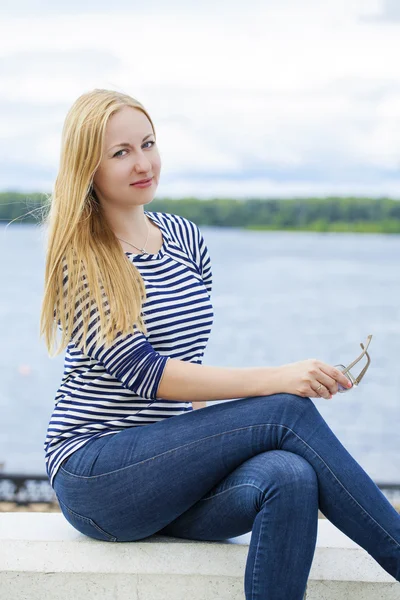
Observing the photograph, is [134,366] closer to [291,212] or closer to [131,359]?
[131,359]

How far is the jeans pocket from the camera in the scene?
1.92 meters

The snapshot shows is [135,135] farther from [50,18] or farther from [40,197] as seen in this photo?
[50,18]

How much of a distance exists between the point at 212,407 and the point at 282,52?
42.3 metres

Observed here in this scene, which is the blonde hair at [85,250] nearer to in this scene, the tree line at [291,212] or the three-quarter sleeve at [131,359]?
the three-quarter sleeve at [131,359]

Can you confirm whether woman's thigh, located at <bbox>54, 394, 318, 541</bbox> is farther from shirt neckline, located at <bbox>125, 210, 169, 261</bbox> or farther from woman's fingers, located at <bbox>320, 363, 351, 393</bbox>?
shirt neckline, located at <bbox>125, 210, 169, 261</bbox>

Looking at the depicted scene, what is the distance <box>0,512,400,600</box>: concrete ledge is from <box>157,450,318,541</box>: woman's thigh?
0.06 m

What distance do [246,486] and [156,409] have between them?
0.32 m

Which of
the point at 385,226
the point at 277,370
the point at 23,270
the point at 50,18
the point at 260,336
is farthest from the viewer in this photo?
the point at 23,270

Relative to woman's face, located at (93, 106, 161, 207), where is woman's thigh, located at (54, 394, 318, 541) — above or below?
below

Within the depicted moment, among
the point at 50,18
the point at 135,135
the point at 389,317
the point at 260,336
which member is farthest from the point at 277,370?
the point at 50,18

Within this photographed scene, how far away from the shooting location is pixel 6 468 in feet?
53.0

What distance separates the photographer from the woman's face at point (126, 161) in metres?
2.00

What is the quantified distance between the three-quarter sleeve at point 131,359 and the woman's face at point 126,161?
30cm

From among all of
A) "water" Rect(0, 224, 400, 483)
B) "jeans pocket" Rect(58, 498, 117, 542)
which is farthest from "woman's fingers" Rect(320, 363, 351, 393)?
"water" Rect(0, 224, 400, 483)
